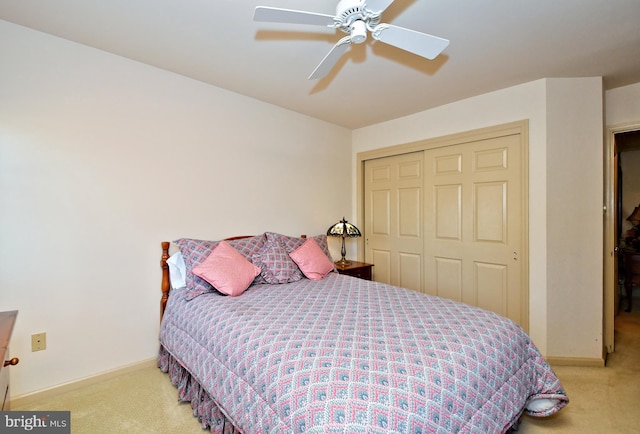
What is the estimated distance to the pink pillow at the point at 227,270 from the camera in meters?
2.16

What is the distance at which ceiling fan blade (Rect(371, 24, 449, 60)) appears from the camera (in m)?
1.47

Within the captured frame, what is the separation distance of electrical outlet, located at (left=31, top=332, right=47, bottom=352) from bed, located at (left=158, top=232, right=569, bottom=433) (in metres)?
0.70

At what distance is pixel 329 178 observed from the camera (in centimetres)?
377

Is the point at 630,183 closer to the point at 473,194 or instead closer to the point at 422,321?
the point at 473,194

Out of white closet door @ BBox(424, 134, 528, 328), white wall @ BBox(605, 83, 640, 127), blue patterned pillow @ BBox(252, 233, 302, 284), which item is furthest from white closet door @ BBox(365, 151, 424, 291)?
white wall @ BBox(605, 83, 640, 127)

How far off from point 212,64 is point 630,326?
5.11 metres

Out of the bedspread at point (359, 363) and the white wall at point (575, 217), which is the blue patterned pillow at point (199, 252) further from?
the white wall at point (575, 217)

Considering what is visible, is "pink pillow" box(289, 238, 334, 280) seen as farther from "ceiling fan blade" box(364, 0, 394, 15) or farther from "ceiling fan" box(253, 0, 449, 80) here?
"ceiling fan blade" box(364, 0, 394, 15)

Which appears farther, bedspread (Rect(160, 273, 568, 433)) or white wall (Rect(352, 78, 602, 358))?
white wall (Rect(352, 78, 602, 358))

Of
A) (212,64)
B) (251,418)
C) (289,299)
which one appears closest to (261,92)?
(212,64)

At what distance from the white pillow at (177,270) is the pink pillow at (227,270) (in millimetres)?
241

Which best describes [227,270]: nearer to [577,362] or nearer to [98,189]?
[98,189]

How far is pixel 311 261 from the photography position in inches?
108

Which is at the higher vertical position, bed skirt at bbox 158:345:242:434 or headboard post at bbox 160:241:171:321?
headboard post at bbox 160:241:171:321
